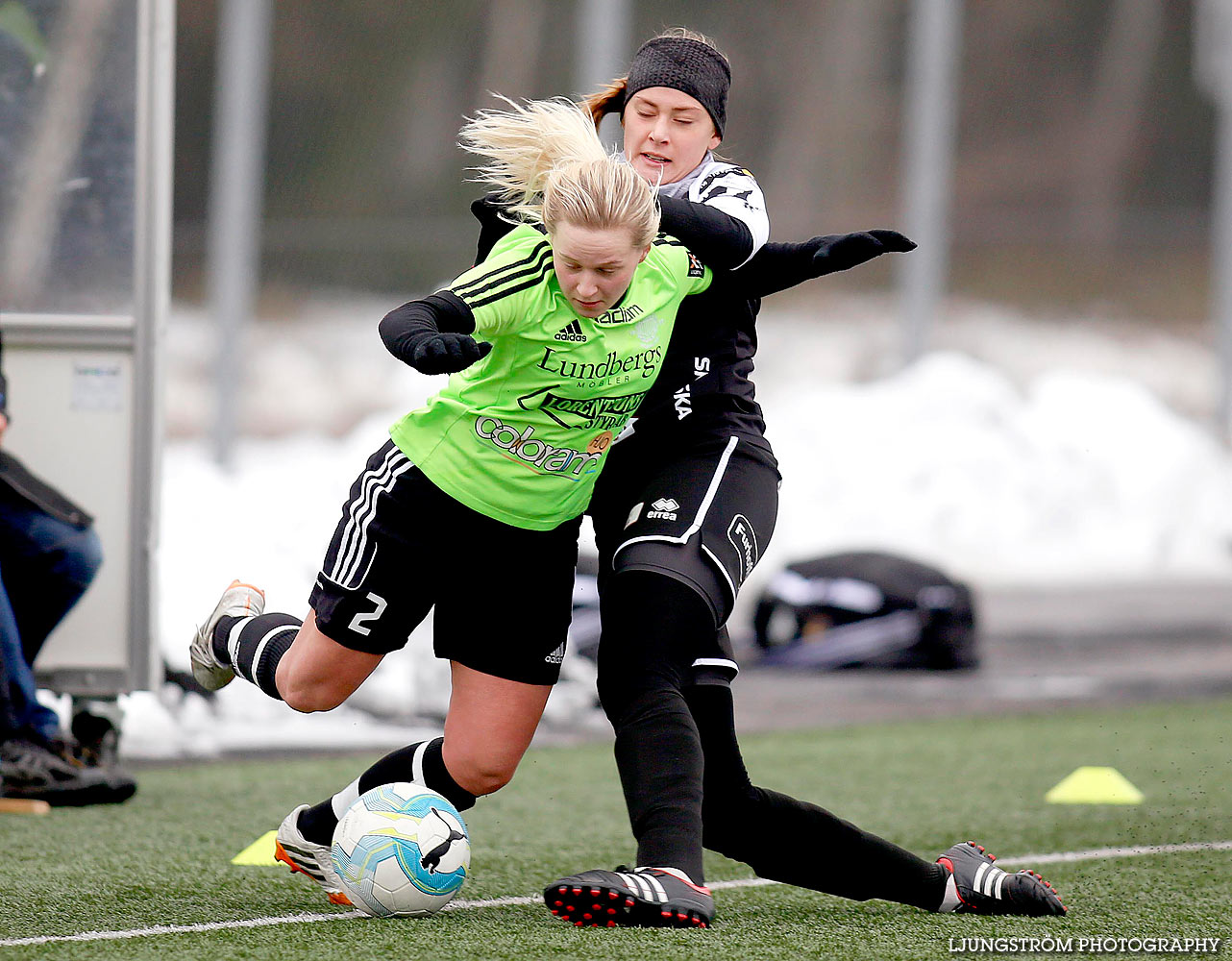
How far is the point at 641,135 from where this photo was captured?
4.24 meters

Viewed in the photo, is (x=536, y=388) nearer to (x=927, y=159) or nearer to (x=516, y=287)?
(x=516, y=287)

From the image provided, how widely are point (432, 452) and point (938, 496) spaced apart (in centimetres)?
1035

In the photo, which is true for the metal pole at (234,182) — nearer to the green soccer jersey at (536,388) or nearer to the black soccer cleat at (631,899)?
the green soccer jersey at (536,388)

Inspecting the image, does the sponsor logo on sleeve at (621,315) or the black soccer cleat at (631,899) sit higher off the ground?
the sponsor logo on sleeve at (621,315)

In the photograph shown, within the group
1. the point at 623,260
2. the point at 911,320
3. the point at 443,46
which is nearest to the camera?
the point at 623,260

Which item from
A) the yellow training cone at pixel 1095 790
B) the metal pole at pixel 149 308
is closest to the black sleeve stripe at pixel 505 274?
the metal pole at pixel 149 308

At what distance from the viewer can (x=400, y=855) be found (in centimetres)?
398

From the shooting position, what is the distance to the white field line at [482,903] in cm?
382

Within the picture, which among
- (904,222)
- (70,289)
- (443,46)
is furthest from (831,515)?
(70,289)

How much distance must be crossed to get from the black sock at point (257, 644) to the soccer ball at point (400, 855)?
0.40m

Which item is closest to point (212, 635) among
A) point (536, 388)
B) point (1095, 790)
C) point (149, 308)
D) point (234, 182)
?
point (536, 388)

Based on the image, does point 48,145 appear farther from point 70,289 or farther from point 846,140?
point 846,140

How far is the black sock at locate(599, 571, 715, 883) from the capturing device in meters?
3.71

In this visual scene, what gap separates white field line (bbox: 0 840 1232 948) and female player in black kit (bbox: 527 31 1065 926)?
0.64 metres
